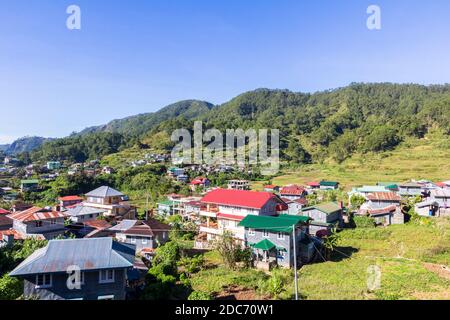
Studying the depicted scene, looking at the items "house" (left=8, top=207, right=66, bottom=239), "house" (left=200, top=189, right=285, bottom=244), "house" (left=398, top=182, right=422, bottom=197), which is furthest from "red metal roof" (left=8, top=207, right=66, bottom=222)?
"house" (left=398, top=182, right=422, bottom=197)

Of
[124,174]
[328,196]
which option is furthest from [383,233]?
[124,174]

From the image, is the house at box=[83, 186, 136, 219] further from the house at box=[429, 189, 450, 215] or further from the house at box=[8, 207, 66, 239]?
the house at box=[429, 189, 450, 215]

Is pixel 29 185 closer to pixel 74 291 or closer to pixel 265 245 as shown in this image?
pixel 265 245

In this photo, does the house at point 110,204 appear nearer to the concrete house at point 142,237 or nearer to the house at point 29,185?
the concrete house at point 142,237

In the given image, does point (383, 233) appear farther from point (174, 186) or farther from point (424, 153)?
point (424, 153)

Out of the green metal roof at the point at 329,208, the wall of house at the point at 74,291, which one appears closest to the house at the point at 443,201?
the green metal roof at the point at 329,208
